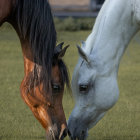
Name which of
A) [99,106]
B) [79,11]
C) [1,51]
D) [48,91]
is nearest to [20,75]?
[1,51]

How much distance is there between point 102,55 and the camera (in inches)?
196

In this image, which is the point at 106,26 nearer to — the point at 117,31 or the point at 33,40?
the point at 117,31

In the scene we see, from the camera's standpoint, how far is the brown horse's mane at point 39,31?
4211 mm

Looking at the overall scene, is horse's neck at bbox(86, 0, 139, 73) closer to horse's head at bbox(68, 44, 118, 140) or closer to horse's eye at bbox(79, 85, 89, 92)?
horse's head at bbox(68, 44, 118, 140)

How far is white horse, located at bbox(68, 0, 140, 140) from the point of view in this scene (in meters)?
4.97

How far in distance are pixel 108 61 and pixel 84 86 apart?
34 centimetres

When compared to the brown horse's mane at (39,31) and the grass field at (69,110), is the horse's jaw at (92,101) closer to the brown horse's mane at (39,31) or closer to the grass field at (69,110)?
the grass field at (69,110)

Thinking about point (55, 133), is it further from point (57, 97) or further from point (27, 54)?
point (27, 54)

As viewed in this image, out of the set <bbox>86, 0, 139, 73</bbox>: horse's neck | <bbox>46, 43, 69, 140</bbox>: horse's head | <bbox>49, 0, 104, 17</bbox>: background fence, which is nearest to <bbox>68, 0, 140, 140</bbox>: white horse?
<bbox>86, 0, 139, 73</bbox>: horse's neck

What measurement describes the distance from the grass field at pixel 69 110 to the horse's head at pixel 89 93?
0.37 meters

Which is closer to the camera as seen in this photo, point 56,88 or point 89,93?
point 56,88

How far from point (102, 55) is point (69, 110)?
2.26 m

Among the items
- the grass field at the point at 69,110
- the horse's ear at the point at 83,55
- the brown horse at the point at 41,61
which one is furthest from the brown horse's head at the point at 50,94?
the horse's ear at the point at 83,55

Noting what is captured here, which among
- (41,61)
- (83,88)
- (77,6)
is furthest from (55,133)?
(77,6)
